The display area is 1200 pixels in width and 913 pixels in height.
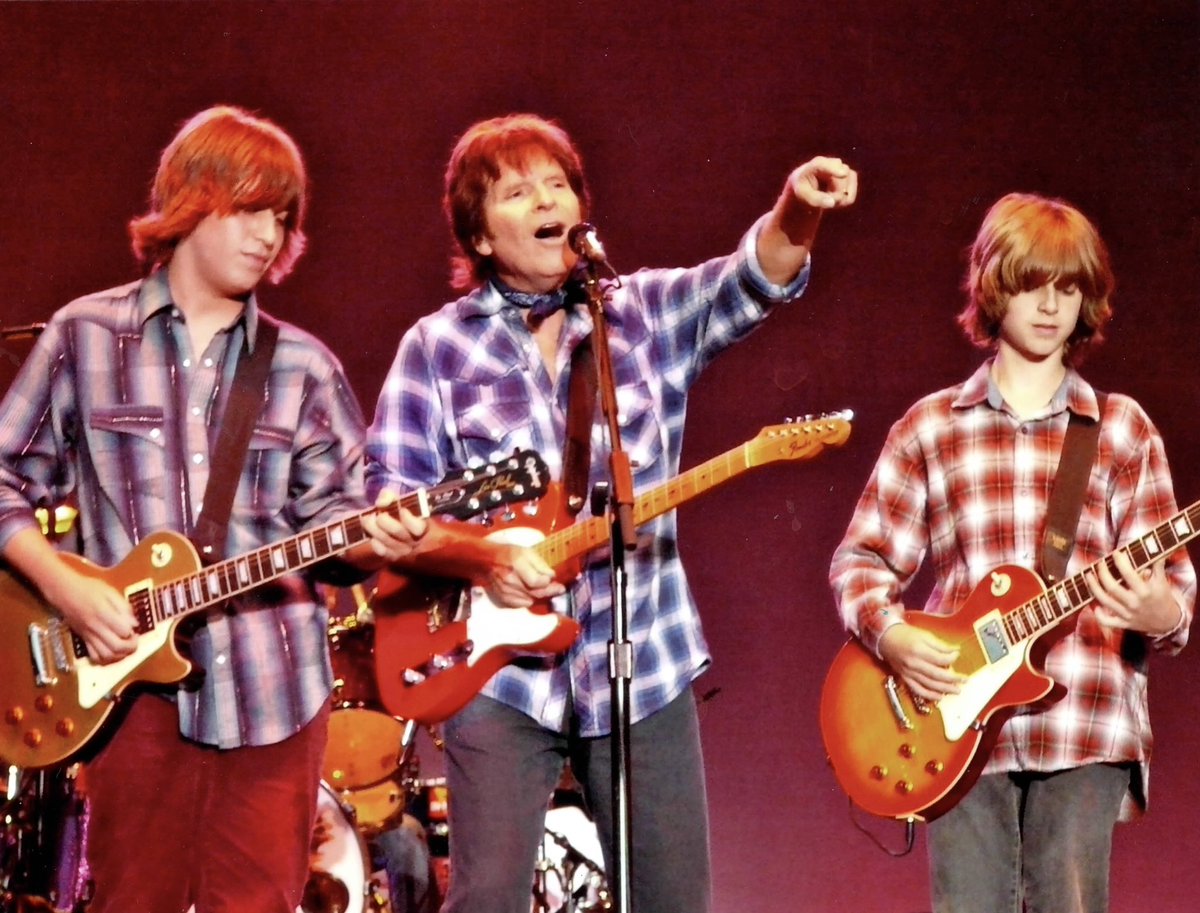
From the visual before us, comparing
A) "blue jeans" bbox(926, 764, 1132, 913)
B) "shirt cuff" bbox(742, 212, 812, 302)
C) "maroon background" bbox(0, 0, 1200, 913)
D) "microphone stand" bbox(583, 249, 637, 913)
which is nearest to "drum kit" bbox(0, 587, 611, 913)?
"maroon background" bbox(0, 0, 1200, 913)

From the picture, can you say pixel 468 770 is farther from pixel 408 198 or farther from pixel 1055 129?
pixel 1055 129

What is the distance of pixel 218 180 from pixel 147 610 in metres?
1.02

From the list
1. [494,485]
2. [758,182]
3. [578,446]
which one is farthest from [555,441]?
[758,182]

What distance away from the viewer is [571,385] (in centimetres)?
357

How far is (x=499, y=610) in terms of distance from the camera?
3443 millimetres

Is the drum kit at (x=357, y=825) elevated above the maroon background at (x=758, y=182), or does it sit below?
below

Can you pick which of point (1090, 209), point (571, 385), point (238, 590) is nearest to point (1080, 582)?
point (571, 385)

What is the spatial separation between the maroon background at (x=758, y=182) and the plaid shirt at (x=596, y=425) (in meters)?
2.13

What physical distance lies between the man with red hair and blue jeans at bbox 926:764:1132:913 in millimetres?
1513

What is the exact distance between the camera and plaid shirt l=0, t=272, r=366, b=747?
341cm

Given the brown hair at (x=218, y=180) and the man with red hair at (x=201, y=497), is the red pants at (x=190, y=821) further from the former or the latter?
the brown hair at (x=218, y=180)

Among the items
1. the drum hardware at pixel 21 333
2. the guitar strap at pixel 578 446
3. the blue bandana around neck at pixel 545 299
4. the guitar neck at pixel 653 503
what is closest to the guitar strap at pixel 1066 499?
the guitar neck at pixel 653 503

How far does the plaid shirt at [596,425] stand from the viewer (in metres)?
3.39

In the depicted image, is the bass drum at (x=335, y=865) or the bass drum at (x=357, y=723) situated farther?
the bass drum at (x=357, y=723)
